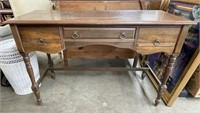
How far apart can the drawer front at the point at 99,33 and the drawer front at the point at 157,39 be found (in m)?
0.09

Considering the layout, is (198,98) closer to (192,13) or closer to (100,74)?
(192,13)

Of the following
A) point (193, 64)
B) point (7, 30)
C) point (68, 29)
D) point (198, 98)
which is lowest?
point (198, 98)

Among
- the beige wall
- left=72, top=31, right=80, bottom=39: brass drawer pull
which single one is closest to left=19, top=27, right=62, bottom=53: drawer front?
left=72, top=31, right=80, bottom=39: brass drawer pull

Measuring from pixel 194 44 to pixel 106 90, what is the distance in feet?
3.44

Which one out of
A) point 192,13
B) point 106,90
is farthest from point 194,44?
point 106,90

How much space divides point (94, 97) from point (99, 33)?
2.75 feet

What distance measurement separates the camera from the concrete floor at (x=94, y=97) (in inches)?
57.2

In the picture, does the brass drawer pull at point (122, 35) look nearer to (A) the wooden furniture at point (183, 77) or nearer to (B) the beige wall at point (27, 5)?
(A) the wooden furniture at point (183, 77)

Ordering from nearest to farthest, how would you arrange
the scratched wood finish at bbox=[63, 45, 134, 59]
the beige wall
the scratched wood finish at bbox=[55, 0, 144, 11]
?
the scratched wood finish at bbox=[55, 0, 144, 11] → the scratched wood finish at bbox=[63, 45, 134, 59] → the beige wall

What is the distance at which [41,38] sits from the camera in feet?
3.61

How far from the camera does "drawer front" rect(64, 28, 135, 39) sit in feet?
3.51

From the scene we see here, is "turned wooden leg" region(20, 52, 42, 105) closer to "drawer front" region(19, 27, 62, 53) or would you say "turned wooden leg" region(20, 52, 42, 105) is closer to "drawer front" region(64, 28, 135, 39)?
"drawer front" region(19, 27, 62, 53)

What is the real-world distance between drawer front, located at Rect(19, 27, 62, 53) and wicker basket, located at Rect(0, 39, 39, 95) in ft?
1.29

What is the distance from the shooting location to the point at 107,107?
58.1 inches
